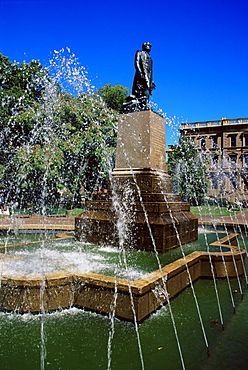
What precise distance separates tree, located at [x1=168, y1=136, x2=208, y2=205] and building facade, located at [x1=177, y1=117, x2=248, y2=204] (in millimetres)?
14500

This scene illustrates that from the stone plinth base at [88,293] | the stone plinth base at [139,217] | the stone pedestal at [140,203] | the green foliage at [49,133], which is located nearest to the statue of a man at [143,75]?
the stone pedestal at [140,203]

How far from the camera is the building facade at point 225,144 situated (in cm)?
5247

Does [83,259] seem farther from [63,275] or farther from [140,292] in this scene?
[140,292]

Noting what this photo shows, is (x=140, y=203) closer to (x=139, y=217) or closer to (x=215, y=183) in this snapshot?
(x=139, y=217)

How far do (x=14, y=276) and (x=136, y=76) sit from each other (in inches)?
271

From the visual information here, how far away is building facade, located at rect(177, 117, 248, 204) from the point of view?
5247cm

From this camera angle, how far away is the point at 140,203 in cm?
709

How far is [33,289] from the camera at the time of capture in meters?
3.89

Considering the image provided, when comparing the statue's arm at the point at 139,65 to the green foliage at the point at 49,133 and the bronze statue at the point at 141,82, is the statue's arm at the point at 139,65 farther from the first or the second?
the green foliage at the point at 49,133

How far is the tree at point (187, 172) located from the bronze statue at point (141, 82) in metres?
25.0

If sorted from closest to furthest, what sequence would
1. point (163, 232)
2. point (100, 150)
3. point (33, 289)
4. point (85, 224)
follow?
1. point (33, 289)
2. point (163, 232)
3. point (85, 224)
4. point (100, 150)

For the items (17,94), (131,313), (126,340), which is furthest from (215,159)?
(126,340)

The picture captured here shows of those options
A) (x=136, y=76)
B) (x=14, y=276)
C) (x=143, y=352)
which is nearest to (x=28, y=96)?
(x=136, y=76)

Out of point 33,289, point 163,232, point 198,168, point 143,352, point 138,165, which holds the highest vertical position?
point 198,168
